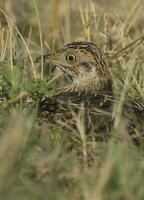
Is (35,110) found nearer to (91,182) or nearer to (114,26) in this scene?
(91,182)

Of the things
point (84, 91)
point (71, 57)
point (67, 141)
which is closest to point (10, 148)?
point (67, 141)

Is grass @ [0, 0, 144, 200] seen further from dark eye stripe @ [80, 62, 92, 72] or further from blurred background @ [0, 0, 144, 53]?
dark eye stripe @ [80, 62, 92, 72]


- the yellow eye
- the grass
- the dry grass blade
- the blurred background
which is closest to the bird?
the yellow eye

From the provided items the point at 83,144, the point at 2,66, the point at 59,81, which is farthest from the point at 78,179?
the point at 59,81

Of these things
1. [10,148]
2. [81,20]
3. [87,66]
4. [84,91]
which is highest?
[81,20]

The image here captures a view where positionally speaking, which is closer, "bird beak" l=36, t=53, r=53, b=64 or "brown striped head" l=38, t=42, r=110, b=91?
"bird beak" l=36, t=53, r=53, b=64

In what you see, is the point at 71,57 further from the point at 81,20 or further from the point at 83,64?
the point at 81,20
